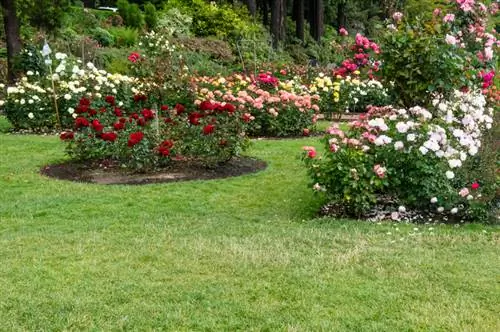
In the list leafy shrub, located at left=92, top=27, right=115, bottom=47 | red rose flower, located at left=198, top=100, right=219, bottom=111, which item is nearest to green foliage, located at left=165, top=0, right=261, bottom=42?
leafy shrub, located at left=92, top=27, right=115, bottom=47

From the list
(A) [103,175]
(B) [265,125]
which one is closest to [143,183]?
(A) [103,175]

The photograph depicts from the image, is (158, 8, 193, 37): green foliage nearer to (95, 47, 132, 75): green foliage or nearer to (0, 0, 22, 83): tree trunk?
(95, 47, 132, 75): green foliage

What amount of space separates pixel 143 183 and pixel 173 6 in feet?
75.0

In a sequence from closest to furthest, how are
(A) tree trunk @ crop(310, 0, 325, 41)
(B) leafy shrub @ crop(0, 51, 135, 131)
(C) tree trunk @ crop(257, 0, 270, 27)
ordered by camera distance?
(B) leafy shrub @ crop(0, 51, 135, 131) < (A) tree trunk @ crop(310, 0, 325, 41) < (C) tree trunk @ crop(257, 0, 270, 27)

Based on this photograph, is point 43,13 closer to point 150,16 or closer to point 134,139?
point 134,139

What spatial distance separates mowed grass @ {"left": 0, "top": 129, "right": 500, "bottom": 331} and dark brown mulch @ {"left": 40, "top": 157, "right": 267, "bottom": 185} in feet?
3.26

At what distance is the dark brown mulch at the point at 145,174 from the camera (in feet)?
28.3

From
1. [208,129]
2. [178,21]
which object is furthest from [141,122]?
[178,21]

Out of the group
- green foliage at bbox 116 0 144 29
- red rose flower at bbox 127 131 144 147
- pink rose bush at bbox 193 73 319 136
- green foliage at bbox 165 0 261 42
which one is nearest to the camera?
red rose flower at bbox 127 131 144 147

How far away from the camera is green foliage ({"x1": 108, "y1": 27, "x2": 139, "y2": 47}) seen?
26889 mm

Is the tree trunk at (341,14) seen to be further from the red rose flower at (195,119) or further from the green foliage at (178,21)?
the red rose flower at (195,119)

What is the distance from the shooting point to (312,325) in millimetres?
3857

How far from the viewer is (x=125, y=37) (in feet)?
90.1

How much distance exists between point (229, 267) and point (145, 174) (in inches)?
167
